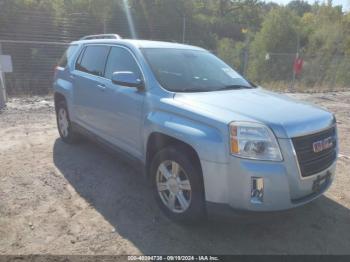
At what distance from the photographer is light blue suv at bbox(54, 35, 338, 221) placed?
3051 millimetres

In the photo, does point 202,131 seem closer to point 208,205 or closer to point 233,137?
point 233,137

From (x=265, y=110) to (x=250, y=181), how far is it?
77 cm

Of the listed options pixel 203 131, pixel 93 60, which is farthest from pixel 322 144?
pixel 93 60

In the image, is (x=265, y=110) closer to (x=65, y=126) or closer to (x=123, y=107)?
(x=123, y=107)

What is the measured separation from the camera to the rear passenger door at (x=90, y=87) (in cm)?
491

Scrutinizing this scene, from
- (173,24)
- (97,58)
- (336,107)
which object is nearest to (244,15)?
(173,24)

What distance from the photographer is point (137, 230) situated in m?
3.62

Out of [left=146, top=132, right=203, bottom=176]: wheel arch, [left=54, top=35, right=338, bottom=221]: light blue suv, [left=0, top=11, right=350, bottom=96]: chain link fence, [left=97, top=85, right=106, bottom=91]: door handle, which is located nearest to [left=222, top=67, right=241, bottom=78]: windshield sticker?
[left=54, top=35, right=338, bottom=221]: light blue suv

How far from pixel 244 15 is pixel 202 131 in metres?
55.6

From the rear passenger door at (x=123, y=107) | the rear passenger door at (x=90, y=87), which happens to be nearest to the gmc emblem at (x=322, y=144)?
the rear passenger door at (x=123, y=107)

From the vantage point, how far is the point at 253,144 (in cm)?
304

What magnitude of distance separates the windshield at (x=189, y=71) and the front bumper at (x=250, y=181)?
122 centimetres

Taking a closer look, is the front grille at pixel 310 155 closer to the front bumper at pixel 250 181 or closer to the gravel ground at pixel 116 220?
the front bumper at pixel 250 181

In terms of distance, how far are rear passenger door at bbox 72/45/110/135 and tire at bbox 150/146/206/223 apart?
58.3 inches
